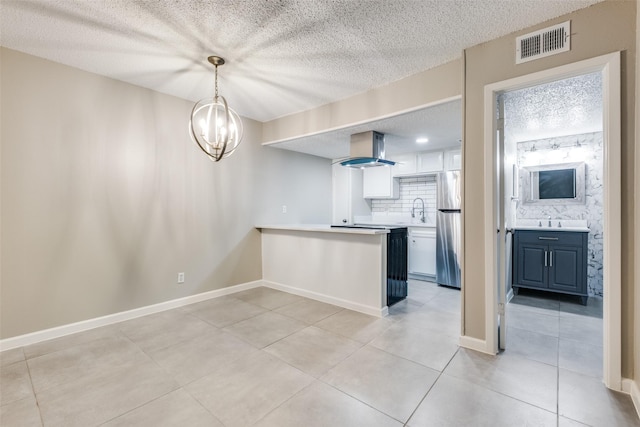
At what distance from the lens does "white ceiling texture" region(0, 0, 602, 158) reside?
1.94 m

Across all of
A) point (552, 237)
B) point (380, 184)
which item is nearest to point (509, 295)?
point (552, 237)

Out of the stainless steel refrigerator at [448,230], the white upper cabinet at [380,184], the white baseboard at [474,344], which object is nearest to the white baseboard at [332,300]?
the white baseboard at [474,344]

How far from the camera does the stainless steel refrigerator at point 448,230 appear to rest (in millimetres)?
4352

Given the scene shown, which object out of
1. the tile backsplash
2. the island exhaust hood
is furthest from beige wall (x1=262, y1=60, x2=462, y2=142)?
the tile backsplash

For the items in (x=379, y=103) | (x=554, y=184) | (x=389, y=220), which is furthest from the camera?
(x=389, y=220)

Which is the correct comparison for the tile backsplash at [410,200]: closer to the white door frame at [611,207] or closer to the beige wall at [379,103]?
the beige wall at [379,103]

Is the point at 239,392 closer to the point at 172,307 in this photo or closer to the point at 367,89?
the point at 172,307

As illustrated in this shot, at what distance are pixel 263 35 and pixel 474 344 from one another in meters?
3.13

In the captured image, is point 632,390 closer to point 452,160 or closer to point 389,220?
point 452,160

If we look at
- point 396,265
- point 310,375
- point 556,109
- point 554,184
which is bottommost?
point 310,375

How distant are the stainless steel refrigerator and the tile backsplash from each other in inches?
35.9

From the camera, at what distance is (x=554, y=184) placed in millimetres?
4297

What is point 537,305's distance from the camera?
3590 millimetres

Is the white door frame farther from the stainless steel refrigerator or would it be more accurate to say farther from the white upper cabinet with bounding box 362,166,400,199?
the white upper cabinet with bounding box 362,166,400,199
